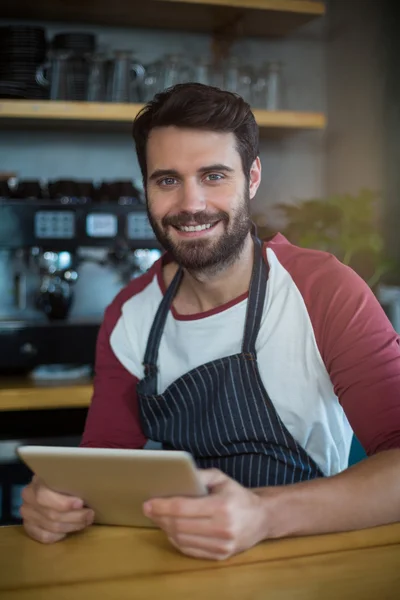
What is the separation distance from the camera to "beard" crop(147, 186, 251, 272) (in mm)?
1390

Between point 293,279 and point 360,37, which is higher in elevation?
point 360,37

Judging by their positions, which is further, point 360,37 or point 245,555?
point 360,37

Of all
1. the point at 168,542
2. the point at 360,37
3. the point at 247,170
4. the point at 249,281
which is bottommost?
the point at 168,542

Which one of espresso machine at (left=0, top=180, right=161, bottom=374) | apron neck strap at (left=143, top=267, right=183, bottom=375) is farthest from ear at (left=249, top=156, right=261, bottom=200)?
espresso machine at (left=0, top=180, right=161, bottom=374)

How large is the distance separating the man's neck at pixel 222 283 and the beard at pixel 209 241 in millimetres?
19

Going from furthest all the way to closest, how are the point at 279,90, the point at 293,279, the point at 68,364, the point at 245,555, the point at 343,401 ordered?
the point at 279,90 < the point at 68,364 < the point at 293,279 < the point at 343,401 < the point at 245,555

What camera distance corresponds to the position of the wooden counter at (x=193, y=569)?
893mm

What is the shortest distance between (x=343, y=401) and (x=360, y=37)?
2.26m

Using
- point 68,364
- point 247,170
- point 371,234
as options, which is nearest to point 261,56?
point 371,234

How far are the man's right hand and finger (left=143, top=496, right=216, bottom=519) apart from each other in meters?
0.14

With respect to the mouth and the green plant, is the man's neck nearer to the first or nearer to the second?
the mouth

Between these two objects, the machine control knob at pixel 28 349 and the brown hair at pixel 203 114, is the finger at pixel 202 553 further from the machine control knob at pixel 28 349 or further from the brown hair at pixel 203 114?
the machine control knob at pixel 28 349

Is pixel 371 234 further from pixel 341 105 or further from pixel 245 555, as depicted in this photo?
pixel 245 555

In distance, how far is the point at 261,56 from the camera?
3035mm
